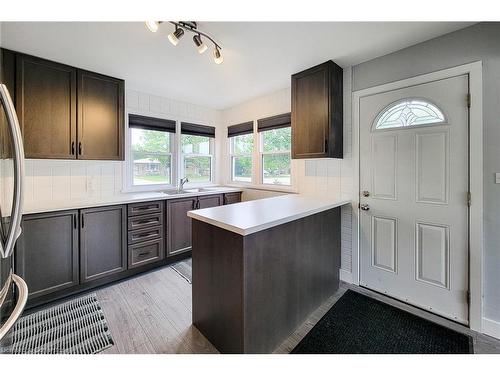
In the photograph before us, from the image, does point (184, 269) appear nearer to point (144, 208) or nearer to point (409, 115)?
point (144, 208)

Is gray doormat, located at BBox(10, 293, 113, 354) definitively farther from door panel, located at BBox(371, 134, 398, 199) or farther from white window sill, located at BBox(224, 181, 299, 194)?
door panel, located at BBox(371, 134, 398, 199)

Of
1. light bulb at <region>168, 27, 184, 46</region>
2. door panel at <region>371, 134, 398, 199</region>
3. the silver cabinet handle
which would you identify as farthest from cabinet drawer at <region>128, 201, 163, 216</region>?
door panel at <region>371, 134, 398, 199</region>

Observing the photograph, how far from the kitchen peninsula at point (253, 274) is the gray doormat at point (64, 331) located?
2.39 ft

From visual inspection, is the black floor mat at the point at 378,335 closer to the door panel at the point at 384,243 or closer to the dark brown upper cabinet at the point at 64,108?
the door panel at the point at 384,243

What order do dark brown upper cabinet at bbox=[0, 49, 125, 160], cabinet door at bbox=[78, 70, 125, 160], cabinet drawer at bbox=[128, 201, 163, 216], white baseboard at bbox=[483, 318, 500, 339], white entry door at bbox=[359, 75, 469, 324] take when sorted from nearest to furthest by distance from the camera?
white baseboard at bbox=[483, 318, 500, 339], white entry door at bbox=[359, 75, 469, 324], dark brown upper cabinet at bbox=[0, 49, 125, 160], cabinet door at bbox=[78, 70, 125, 160], cabinet drawer at bbox=[128, 201, 163, 216]

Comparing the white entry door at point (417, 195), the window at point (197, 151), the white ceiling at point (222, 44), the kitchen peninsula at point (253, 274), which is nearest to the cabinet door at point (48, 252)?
the kitchen peninsula at point (253, 274)

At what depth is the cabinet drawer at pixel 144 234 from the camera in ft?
8.68

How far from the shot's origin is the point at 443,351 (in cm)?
155

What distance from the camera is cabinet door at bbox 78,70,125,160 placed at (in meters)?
2.44

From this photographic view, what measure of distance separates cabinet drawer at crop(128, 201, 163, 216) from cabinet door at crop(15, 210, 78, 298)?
20.8 inches

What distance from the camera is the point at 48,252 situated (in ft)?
6.82
